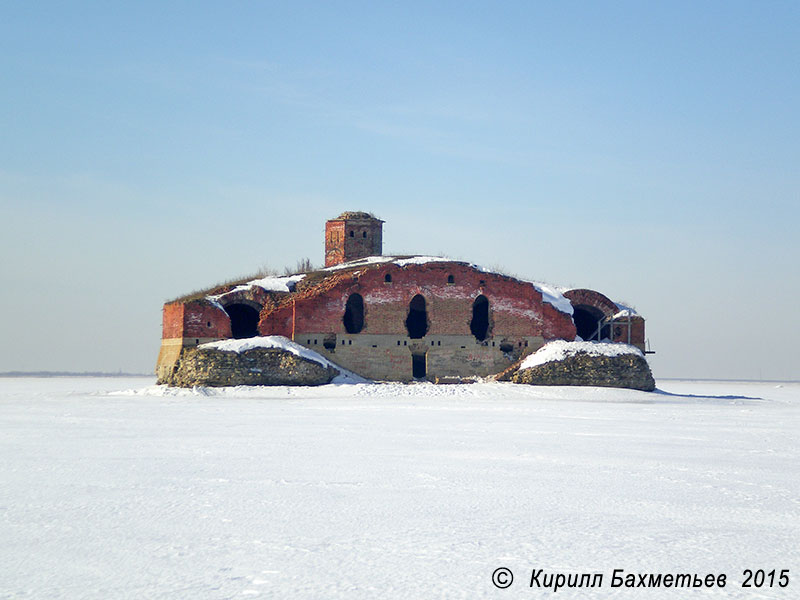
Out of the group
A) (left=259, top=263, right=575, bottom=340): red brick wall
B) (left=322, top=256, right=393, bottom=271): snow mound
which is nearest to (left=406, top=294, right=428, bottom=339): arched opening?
(left=259, top=263, right=575, bottom=340): red brick wall

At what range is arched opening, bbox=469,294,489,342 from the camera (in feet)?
104

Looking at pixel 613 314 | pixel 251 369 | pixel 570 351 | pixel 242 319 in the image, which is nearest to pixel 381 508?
pixel 251 369

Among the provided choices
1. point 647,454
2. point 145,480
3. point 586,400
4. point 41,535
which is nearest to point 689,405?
point 586,400

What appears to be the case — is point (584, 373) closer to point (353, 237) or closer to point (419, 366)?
point (419, 366)

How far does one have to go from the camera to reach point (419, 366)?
30812 millimetres

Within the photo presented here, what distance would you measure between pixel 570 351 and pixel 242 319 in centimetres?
1244

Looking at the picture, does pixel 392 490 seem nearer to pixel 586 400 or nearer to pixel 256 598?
pixel 256 598

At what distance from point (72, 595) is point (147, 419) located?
12.9 metres

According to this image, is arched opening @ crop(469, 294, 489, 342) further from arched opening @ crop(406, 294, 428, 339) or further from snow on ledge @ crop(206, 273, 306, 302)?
snow on ledge @ crop(206, 273, 306, 302)

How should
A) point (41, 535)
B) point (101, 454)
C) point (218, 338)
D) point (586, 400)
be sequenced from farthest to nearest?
point (218, 338), point (586, 400), point (101, 454), point (41, 535)

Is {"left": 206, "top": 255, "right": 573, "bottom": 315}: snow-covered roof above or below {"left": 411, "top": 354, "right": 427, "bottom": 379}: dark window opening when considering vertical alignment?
above

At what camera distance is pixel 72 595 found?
523 cm

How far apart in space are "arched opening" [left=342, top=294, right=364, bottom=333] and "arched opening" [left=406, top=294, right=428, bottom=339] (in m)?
1.78

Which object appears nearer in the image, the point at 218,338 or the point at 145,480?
the point at 145,480
